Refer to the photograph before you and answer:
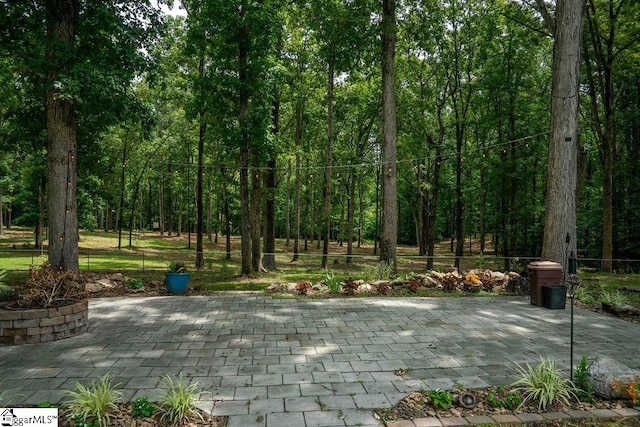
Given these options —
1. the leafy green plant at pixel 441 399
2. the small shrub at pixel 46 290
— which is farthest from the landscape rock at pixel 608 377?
the small shrub at pixel 46 290

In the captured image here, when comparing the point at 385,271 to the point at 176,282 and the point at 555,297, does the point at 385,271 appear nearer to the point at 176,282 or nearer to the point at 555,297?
the point at 555,297

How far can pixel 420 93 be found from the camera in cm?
1861

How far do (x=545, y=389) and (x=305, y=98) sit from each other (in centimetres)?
1655

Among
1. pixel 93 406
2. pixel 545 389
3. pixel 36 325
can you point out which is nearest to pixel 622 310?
pixel 545 389

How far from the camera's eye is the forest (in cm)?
766

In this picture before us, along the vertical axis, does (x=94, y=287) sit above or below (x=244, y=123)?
below

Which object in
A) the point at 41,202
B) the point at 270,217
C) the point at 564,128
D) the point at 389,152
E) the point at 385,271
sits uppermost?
the point at 564,128

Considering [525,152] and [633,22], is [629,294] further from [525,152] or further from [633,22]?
[633,22]

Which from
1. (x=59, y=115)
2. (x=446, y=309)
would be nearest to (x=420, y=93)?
(x=446, y=309)

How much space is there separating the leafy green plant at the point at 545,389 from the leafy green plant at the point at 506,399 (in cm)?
5

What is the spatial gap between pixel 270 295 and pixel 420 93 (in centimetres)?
1433

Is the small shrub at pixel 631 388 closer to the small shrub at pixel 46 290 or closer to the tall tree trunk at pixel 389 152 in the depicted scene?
the tall tree trunk at pixel 389 152

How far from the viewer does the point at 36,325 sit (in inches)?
205

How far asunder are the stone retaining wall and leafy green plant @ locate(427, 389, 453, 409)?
5288 mm
